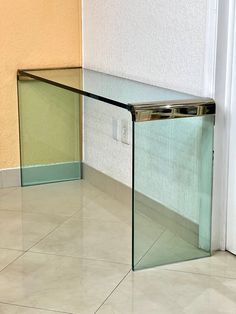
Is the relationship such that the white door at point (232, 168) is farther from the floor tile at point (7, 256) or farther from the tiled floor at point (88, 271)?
the floor tile at point (7, 256)

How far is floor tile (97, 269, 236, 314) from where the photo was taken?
2.24 m

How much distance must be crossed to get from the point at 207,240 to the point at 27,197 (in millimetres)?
1105

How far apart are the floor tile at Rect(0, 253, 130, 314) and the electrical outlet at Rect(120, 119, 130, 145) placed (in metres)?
0.76

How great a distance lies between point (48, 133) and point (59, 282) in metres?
1.30

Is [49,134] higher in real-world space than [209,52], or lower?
lower

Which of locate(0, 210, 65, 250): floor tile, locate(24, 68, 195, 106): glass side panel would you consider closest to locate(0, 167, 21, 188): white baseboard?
locate(0, 210, 65, 250): floor tile

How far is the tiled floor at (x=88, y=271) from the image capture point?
2.28 m

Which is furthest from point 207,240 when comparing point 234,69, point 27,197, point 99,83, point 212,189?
point 27,197

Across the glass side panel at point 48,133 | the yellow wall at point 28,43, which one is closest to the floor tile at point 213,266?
the glass side panel at point 48,133

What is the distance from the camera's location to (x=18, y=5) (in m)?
3.42

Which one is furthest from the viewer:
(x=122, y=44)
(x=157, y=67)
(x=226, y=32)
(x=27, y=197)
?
(x=27, y=197)

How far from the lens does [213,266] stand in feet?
8.50

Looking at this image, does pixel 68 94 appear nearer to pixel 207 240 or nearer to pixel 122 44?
pixel 122 44

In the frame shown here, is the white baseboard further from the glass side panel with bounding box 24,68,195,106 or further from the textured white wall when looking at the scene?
the textured white wall
